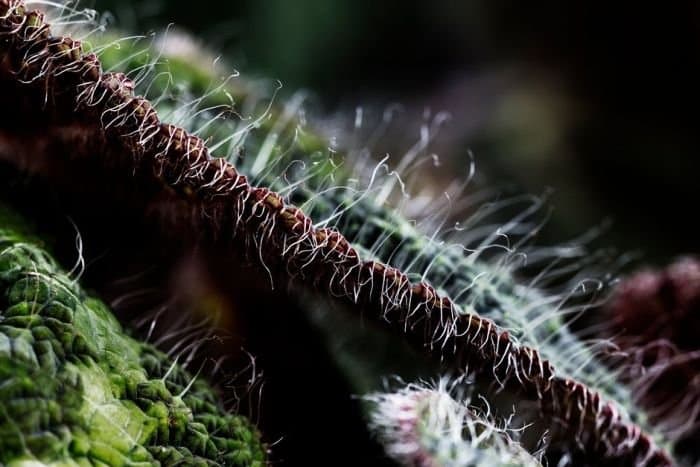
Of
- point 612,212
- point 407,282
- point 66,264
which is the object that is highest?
point 612,212

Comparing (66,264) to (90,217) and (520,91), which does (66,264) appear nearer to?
(90,217)

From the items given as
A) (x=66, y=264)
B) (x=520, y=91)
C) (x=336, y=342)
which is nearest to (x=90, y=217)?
(x=66, y=264)

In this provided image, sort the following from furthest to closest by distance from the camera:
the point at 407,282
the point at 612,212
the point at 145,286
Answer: the point at 612,212, the point at 145,286, the point at 407,282

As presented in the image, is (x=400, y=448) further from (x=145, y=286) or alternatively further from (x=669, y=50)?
(x=669, y=50)

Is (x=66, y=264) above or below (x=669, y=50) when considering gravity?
below

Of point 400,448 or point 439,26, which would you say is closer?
point 400,448

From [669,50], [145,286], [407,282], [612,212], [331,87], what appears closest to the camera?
[407,282]
